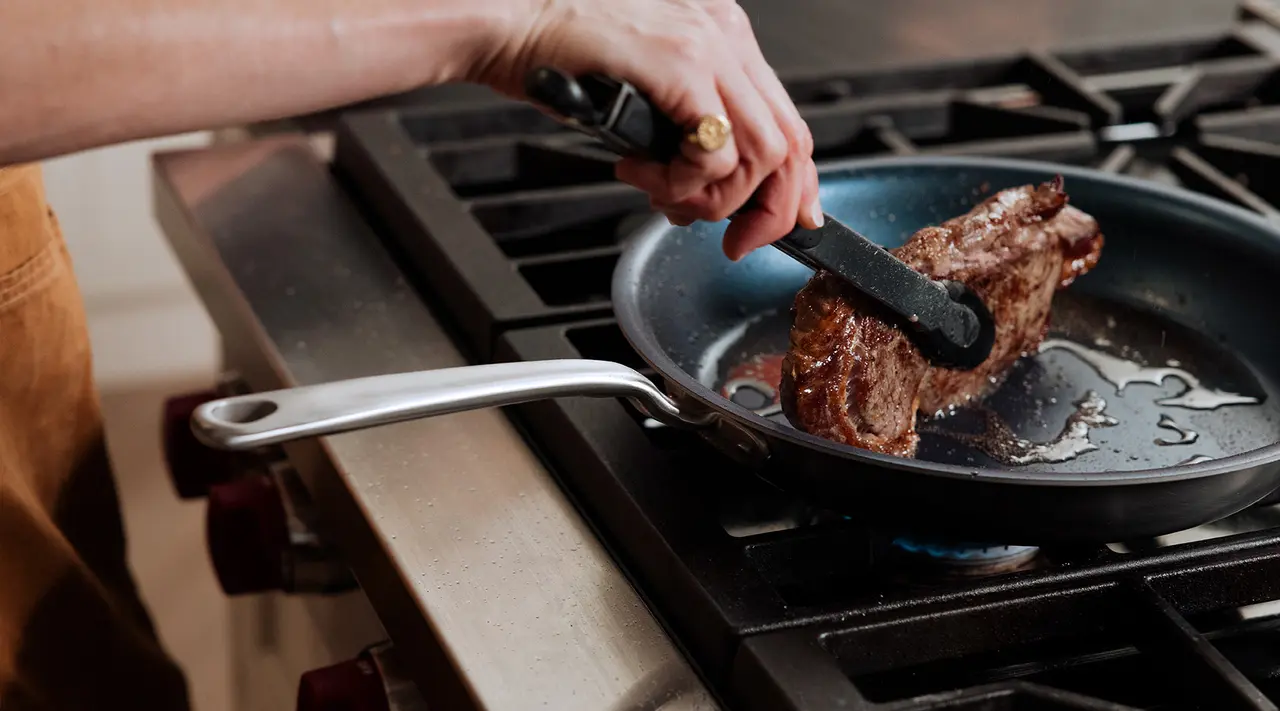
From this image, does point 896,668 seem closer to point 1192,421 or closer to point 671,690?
point 671,690

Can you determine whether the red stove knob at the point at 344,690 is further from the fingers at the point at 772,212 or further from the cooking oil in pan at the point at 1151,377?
the cooking oil in pan at the point at 1151,377

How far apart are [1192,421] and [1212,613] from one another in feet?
0.51

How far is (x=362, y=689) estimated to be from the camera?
0.78 metres

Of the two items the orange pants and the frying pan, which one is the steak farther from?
the orange pants

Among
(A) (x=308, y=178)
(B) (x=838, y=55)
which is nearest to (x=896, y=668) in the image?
(A) (x=308, y=178)

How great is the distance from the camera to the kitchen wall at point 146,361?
1.89 metres

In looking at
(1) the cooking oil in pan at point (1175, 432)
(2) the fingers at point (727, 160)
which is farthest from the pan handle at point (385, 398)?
(1) the cooking oil in pan at point (1175, 432)

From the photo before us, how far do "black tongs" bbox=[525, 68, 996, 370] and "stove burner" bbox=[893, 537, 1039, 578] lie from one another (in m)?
0.12

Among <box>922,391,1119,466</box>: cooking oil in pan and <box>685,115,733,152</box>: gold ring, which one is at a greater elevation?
<box>685,115,733,152</box>: gold ring

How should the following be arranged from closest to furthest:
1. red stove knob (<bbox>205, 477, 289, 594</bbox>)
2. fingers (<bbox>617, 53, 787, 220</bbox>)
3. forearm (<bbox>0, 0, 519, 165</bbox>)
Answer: forearm (<bbox>0, 0, 519, 165</bbox>), fingers (<bbox>617, 53, 787, 220</bbox>), red stove knob (<bbox>205, 477, 289, 594</bbox>)

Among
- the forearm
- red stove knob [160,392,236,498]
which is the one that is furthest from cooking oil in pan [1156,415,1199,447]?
red stove knob [160,392,236,498]

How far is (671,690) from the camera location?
67cm

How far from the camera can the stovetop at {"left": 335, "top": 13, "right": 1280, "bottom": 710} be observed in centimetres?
66

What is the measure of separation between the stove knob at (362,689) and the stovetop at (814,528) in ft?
0.47
